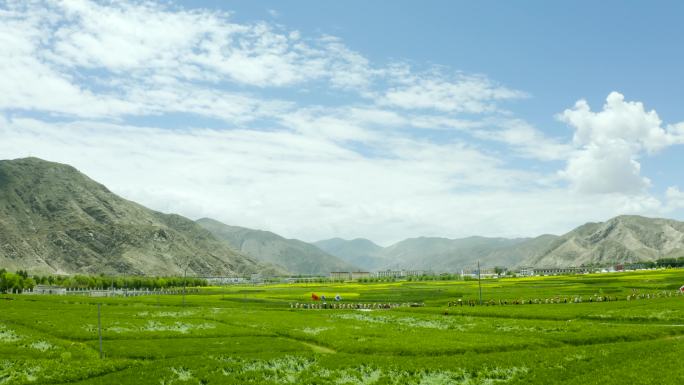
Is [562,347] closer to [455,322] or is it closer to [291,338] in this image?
[455,322]

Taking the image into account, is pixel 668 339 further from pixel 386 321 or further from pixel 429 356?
pixel 386 321

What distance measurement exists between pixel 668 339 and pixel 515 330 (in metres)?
14.5

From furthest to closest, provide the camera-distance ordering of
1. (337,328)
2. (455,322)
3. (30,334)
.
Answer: (455,322)
(337,328)
(30,334)

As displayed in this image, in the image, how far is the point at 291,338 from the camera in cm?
5944

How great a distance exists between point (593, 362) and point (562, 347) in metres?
8.97

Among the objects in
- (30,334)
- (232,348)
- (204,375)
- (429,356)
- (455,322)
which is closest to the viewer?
(204,375)

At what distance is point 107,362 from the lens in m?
43.3

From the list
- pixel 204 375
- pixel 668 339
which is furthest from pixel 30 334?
pixel 668 339

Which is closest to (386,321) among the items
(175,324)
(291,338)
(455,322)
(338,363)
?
(455,322)

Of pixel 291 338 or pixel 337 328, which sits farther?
pixel 337 328

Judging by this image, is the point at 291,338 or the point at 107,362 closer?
the point at 107,362

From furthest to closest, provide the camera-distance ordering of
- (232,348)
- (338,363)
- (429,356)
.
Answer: (232,348)
(429,356)
(338,363)

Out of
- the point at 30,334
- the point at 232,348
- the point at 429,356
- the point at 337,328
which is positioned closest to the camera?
the point at 429,356

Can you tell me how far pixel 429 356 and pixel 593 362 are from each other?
1264 cm
